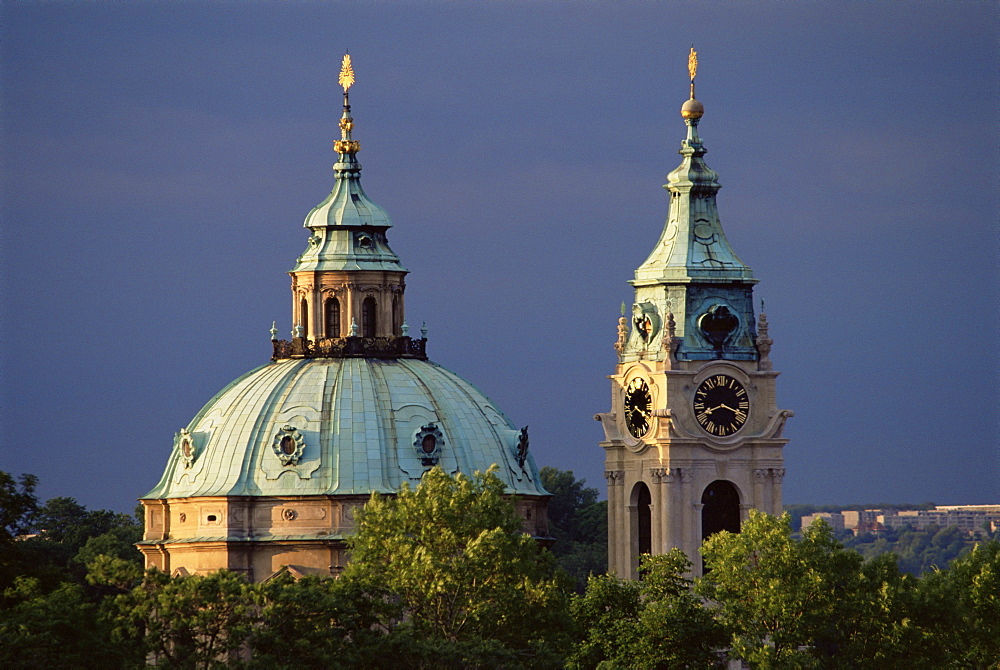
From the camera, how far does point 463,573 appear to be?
117 metres

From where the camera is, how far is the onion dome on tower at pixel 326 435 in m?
143

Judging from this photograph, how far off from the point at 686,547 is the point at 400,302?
22.9 metres

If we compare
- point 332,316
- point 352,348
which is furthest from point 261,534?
point 332,316

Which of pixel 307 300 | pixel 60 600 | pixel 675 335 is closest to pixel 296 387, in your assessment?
pixel 307 300

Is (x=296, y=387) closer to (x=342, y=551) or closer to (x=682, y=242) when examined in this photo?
(x=342, y=551)

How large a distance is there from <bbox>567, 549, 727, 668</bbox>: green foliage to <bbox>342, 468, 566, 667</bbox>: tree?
194cm

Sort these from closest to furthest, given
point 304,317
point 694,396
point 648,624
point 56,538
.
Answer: point 648,624
point 694,396
point 304,317
point 56,538

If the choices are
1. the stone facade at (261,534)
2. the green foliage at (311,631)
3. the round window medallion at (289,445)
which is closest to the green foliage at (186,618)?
the green foliage at (311,631)

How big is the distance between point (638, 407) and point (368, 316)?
57.1ft

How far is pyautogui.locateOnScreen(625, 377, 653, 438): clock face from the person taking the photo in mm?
140375

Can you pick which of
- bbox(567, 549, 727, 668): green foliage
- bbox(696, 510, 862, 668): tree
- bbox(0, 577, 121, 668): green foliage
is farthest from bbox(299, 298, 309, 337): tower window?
bbox(0, 577, 121, 668): green foliage

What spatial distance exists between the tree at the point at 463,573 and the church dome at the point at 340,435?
67.9ft

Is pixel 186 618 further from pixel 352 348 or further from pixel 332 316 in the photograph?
pixel 332 316

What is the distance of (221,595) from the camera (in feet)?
371
